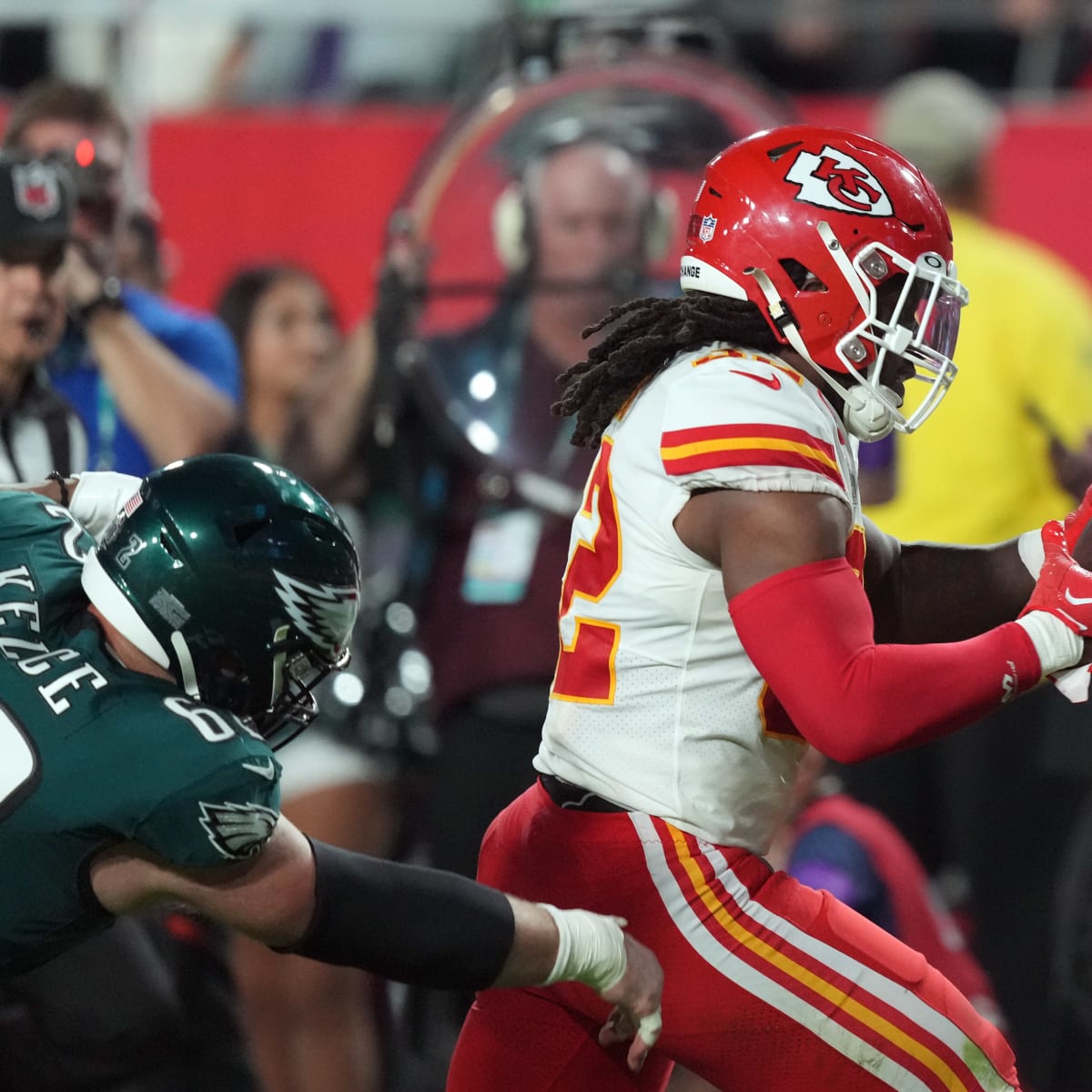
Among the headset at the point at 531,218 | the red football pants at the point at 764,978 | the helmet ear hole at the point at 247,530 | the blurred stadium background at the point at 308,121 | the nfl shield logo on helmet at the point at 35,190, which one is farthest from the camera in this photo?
the blurred stadium background at the point at 308,121

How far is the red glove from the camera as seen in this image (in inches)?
86.1

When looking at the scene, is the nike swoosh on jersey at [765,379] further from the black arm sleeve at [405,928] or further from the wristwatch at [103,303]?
the wristwatch at [103,303]

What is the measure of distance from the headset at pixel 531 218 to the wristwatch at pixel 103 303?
868mm

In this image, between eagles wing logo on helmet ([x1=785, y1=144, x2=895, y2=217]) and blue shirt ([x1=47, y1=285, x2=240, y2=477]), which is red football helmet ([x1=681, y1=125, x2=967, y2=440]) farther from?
blue shirt ([x1=47, y1=285, x2=240, y2=477])

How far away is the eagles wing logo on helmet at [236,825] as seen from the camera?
1.99m

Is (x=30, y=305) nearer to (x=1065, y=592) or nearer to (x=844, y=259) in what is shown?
(x=844, y=259)

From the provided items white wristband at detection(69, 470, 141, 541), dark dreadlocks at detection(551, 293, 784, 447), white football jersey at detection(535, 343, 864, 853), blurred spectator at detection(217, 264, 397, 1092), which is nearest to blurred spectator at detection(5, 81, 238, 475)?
blurred spectator at detection(217, 264, 397, 1092)

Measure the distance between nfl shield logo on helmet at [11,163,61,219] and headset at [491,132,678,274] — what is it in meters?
1.13

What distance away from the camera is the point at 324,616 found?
2.13 meters

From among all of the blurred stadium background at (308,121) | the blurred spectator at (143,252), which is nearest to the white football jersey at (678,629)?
the blurred spectator at (143,252)

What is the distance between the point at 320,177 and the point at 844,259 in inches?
135

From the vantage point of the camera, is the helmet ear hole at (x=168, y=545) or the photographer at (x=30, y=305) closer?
the helmet ear hole at (x=168, y=545)

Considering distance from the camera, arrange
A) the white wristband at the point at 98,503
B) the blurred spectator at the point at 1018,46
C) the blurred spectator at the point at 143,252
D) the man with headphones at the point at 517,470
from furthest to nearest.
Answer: the blurred spectator at the point at 1018,46
the blurred spectator at the point at 143,252
the man with headphones at the point at 517,470
the white wristband at the point at 98,503

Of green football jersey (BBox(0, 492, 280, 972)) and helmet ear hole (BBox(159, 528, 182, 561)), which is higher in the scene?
helmet ear hole (BBox(159, 528, 182, 561))
